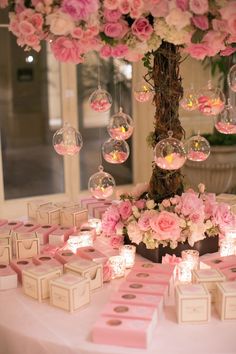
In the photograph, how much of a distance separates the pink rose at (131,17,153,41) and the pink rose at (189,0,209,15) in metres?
0.19

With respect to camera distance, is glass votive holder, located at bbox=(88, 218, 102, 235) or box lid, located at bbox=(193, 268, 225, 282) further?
glass votive holder, located at bbox=(88, 218, 102, 235)

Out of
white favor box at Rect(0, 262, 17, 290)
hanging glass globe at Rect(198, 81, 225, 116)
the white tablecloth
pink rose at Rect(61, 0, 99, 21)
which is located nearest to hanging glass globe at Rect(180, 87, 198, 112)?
hanging glass globe at Rect(198, 81, 225, 116)

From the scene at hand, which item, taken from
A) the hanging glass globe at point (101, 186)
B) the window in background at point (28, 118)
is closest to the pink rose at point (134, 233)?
the hanging glass globe at point (101, 186)

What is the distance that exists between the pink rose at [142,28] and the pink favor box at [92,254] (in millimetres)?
887

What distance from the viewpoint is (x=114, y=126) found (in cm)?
248

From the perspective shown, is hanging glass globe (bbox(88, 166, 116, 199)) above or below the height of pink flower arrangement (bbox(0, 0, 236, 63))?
below

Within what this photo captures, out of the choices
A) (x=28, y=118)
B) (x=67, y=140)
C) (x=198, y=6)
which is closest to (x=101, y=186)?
(x=67, y=140)

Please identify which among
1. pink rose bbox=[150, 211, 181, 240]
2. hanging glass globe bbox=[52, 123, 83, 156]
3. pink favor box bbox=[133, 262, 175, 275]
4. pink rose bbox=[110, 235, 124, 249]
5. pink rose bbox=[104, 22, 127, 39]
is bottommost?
pink favor box bbox=[133, 262, 175, 275]

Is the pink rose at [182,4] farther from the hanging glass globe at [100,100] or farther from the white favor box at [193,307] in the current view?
the white favor box at [193,307]

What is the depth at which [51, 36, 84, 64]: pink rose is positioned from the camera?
1.99m

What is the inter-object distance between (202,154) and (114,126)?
410 mm

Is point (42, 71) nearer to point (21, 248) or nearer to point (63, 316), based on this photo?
point (21, 248)

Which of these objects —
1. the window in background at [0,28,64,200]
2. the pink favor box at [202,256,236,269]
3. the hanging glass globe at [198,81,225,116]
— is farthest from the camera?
the window in background at [0,28,64,200]

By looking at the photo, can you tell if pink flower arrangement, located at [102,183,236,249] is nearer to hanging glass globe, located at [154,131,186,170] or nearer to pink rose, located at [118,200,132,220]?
pink rose, located at [118,200,132,220]
